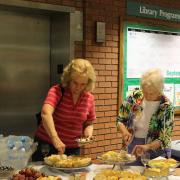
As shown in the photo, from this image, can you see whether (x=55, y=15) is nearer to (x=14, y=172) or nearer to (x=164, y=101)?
(x=164, y=101)

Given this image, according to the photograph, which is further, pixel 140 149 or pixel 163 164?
pixel 140 149

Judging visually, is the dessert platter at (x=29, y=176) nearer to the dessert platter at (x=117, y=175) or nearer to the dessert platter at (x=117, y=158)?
the dessert platter at (x=117, y=175)

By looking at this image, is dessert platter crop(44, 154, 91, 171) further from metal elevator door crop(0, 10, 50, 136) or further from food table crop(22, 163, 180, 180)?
metal elevator door crop(0, 10, 50, 136)

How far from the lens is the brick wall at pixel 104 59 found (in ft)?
17.0

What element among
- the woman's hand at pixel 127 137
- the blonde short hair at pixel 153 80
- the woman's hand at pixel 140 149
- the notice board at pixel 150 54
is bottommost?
the woman's hand at pixel 140 149

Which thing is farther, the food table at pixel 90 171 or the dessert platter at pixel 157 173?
the food table at pixel 90 171

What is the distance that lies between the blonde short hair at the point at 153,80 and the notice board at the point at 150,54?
1970mm

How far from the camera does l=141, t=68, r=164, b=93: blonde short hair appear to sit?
140 inches

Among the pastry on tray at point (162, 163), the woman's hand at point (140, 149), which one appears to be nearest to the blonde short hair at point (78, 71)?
the woman's hand at point (140, 149)

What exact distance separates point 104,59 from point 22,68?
45.6 inches

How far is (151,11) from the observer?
590 centimetres

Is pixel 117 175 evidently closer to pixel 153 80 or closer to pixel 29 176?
pixel 29 176

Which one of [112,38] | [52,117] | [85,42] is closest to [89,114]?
[52,117]

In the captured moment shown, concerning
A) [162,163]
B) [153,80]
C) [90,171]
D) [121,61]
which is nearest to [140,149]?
[162,163]
